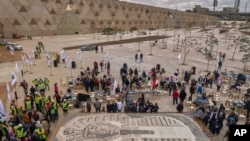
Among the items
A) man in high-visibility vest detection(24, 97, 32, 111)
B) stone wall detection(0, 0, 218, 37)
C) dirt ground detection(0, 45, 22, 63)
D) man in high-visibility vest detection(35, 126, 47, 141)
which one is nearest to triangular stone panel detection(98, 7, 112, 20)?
stone wall detection(0, 0, 218, 37)

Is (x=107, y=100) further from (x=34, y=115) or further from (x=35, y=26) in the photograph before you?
(x=35, y=26)

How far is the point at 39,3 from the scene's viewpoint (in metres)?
47.4

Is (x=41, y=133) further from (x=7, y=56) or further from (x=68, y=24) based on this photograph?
(x=68, y=24)

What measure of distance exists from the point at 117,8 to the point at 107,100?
53.0 metres

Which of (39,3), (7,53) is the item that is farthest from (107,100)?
(39,3)

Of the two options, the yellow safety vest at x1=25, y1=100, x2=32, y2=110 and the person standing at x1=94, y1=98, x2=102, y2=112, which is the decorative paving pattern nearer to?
the person standing at x1=94, y1=98, x2=102, y2=112

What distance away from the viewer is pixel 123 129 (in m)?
10.7

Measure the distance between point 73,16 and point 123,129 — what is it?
47317 millimetres

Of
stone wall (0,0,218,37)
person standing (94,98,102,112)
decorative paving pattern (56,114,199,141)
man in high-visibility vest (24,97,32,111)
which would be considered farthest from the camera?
stone wall (0,0,218,37)

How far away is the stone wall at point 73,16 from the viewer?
4397 cm

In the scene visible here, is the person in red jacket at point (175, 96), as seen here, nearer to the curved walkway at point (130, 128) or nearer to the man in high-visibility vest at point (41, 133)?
the curved walkway at point (130, 128)

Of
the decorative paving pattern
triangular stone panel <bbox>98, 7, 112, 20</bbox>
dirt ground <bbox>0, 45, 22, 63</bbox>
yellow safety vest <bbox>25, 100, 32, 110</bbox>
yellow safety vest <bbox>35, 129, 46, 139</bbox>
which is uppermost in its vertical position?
triangular stone panel <bbox>98, 7, 112, 20</bbox>

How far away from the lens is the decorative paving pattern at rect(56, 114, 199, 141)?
10.1m

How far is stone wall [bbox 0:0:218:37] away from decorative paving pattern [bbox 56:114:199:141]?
38184 millimetres
